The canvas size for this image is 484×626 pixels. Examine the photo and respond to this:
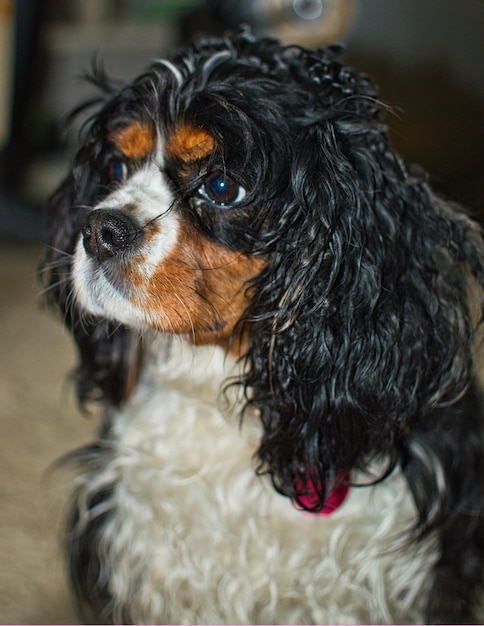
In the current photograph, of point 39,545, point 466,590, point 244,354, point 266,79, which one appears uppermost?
point 266,79

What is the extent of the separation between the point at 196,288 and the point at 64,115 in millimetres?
1491

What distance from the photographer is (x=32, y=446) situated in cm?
165

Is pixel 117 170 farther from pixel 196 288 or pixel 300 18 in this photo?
pixel 300 18

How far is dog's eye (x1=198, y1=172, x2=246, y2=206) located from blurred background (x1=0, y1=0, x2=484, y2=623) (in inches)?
15.3

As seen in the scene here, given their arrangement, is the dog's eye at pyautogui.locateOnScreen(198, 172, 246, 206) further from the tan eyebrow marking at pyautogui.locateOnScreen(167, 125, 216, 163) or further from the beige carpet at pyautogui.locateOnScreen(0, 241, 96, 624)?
the beige carpet at pyautogui.locateOnScreen(0, 241, 96, 624)

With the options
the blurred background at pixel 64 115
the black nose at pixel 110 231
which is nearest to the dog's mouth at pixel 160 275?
the black nose at pixel 110 231

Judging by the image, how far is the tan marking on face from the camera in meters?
0.98

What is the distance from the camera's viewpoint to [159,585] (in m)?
1.19

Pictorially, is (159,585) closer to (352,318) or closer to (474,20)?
(352,318)

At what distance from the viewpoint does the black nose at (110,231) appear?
0.97m

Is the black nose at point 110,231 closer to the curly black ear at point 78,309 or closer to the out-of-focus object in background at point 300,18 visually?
the curly black ear at point 78,309

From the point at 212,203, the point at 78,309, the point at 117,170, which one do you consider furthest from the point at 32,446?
the point at 212,203

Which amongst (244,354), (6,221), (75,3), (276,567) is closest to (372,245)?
(244,354)

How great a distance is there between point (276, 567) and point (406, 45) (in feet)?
5.85
